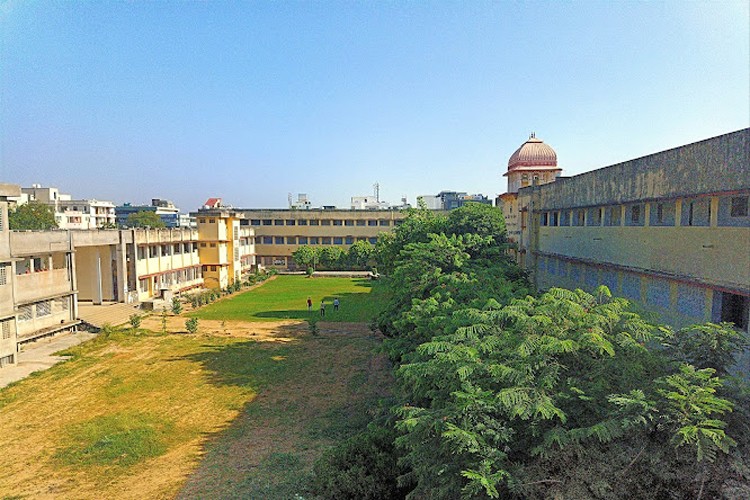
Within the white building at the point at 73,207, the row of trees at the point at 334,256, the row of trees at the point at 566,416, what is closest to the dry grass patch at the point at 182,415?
the row of trees at the point at 566,416

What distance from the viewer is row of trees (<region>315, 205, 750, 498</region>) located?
5.80 m

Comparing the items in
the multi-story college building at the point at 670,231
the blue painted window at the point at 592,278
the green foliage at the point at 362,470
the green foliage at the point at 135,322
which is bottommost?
the green foliage at the point at 135,322

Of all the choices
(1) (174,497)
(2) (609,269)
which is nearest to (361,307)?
(2) (609,269)

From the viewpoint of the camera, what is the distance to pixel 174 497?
10.9 meters

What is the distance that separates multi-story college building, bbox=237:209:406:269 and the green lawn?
9.51 m

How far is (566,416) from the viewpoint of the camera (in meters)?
6.57

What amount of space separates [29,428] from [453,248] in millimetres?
15307

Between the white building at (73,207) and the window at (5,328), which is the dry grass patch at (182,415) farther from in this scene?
the white building at (73,207)

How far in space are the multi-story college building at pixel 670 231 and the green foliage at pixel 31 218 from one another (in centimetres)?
5193

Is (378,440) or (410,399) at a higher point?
(410,399)

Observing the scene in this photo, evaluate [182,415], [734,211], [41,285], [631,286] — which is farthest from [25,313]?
[734,211]

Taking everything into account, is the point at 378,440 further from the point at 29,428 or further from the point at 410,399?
the point at 29,428

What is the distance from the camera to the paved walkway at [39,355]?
19.6 m

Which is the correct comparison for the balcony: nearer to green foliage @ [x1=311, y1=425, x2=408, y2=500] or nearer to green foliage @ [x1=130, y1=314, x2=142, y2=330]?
green foliage @ [x1=130, y1=314, x2=142, y2=330]
